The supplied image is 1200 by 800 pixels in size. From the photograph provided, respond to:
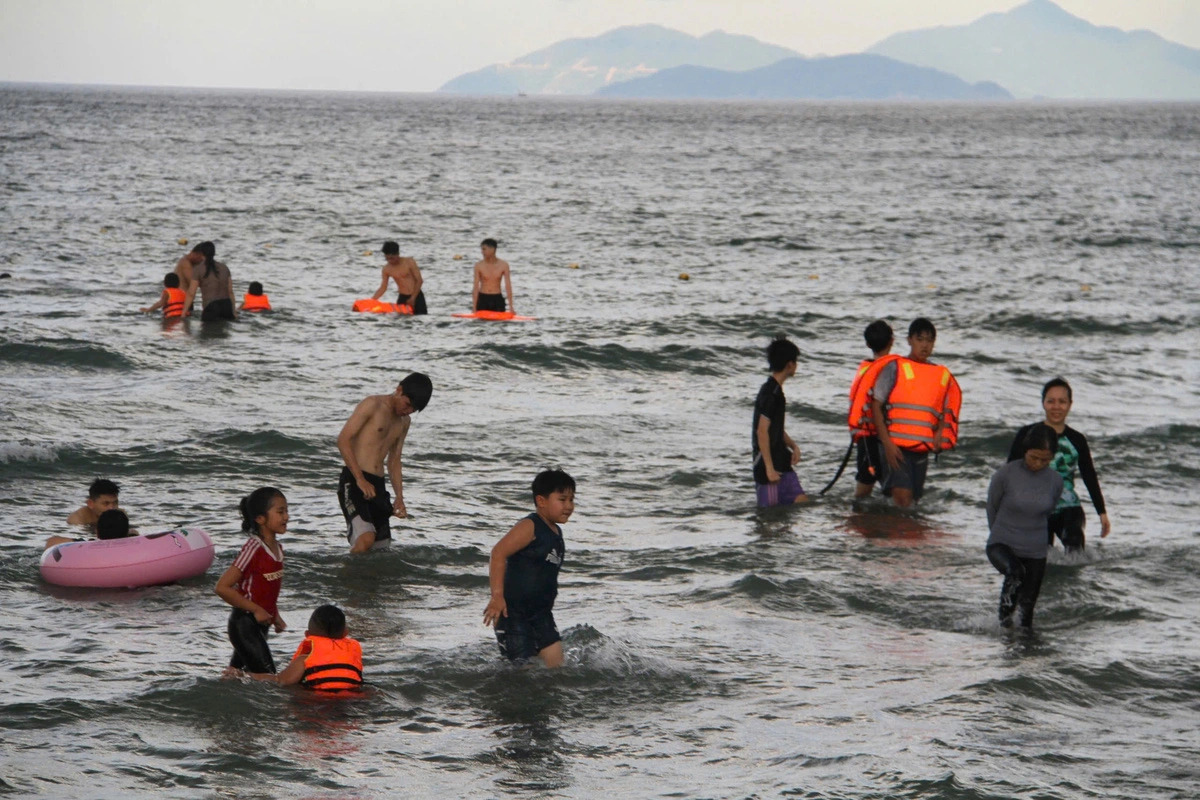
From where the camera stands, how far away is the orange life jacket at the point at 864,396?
35.6 ft

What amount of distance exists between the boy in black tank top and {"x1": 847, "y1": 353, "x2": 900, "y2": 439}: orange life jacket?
14.0 feet

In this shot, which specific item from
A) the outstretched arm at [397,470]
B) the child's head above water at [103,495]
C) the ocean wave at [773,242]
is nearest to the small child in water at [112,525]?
the child's head above water at [103,495]

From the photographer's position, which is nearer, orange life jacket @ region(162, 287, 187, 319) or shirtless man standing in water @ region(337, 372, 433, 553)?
shirtless man standing in water @ region(337, 372, 433, 553)

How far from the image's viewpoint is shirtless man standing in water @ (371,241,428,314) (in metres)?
22.2

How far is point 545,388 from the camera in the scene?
1795cm

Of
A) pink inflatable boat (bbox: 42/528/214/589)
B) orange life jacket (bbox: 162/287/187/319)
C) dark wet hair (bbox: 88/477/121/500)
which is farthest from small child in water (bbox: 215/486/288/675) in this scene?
orange life jacket (bbox: 162/287/187/319)

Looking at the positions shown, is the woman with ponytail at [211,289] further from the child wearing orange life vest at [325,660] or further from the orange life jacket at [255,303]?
the child wearing orange life vest at [325,660]

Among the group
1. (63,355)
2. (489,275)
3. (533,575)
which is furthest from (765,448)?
(489,275)

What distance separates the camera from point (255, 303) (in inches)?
888

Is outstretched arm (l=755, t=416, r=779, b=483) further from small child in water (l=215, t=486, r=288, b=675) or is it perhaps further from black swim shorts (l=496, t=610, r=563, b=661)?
small child in water (l=215, t=486, r=288, b=675)

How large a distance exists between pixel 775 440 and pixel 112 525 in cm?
506

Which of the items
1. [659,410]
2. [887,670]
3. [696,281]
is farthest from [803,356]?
[887,670]

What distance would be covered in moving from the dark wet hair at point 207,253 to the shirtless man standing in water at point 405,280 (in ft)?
8.87

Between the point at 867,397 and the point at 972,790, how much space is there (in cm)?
478
